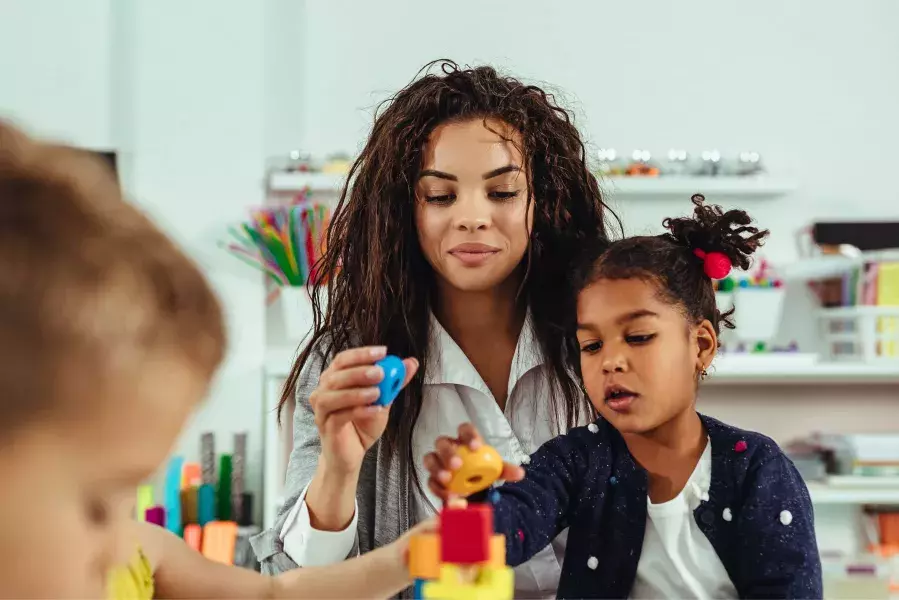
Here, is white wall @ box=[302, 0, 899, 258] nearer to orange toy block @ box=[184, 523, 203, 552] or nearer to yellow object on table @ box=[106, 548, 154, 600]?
orange toy block @ box=[184, 523, 203, 552]

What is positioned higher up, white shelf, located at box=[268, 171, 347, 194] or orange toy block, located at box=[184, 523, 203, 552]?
white shelf, located at box=[268, 171, 347, 194]

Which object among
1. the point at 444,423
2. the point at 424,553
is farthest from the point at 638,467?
the point at 424,553

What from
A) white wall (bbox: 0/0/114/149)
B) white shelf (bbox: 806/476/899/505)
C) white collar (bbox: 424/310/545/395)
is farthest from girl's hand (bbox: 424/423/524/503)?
white wall (bbox: 0/0/114/149)

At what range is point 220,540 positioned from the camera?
1871mm

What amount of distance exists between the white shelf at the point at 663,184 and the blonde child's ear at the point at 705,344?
122 centimetres

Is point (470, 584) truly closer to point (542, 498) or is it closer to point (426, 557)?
point (426, 557)

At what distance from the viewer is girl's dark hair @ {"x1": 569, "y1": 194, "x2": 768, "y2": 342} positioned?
3.06 ft

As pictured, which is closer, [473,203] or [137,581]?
[137,581]

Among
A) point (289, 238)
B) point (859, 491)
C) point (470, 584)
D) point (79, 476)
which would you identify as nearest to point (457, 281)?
point (470, 584)

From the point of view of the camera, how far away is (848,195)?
232 centimetres

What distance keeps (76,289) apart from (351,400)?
1.32ft

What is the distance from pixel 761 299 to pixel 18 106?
6.01 ft

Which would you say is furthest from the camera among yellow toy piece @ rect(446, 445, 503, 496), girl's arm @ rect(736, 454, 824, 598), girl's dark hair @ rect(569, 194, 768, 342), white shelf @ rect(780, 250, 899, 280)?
white shelf @ rect(780, 250, 899, 280)

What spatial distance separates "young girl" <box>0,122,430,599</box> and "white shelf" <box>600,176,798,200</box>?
1.94m
